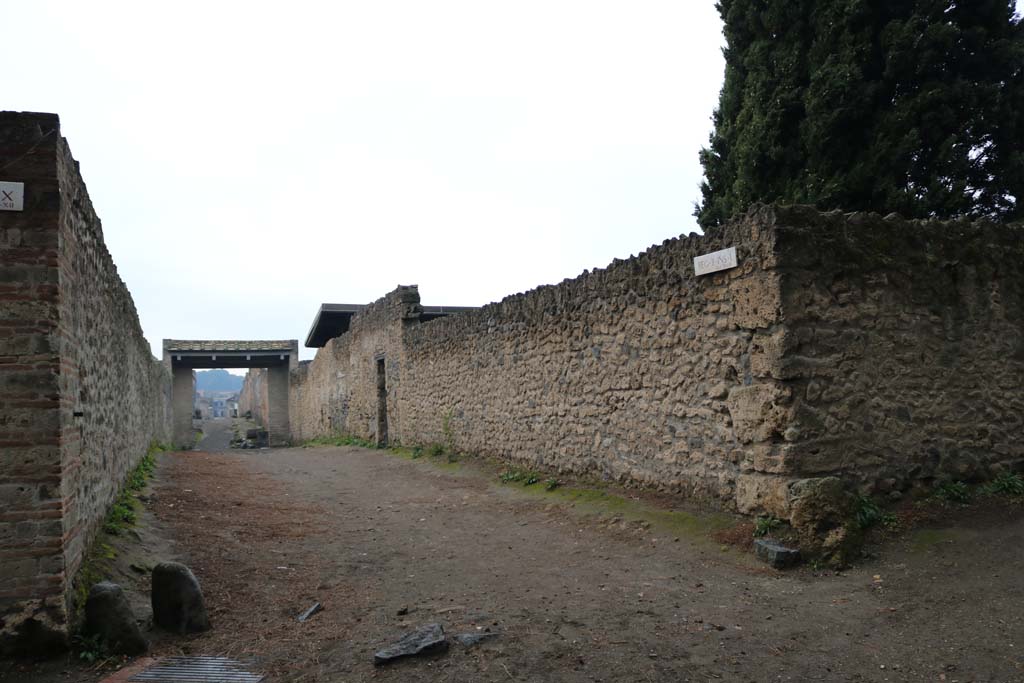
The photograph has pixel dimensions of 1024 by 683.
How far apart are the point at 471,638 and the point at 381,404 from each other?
1379cm

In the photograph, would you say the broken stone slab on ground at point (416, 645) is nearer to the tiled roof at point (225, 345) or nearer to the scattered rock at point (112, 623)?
the scattered rock at point (112, 623)

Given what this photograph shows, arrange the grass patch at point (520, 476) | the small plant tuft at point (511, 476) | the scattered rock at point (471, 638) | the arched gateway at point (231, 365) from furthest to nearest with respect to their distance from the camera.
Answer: the arched gateway at point (231, 365)
the small plant tuft at point (511, 476)
the grass patch at point (520, 476)
the scattered rock at point (471, 638)

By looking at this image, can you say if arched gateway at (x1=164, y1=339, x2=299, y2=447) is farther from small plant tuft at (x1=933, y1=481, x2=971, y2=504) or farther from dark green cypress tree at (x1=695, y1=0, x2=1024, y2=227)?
small plant tuft at (x1=933, y1=481, x2=971, y2=504)

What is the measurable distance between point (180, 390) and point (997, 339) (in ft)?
100

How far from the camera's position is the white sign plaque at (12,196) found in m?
3.98

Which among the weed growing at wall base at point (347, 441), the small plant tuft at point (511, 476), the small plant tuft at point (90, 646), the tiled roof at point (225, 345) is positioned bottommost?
the small plant tuft at point (90, 646)

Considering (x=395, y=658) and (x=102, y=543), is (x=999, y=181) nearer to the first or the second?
(x=395, y=658)

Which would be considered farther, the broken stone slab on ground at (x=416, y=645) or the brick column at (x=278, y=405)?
the brick column at (x=278, y=405)

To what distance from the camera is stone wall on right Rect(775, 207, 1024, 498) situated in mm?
5852

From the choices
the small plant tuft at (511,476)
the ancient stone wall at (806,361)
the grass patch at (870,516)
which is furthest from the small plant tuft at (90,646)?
the small plant tuft at (511,476)

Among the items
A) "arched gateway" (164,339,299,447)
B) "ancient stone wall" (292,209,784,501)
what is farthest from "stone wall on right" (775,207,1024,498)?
"arched gateway" (164,339,299,447)

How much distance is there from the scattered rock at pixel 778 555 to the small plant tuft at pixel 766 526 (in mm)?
193

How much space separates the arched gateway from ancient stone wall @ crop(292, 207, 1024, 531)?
986 inches

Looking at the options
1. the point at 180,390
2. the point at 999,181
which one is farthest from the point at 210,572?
the point at 180,390
